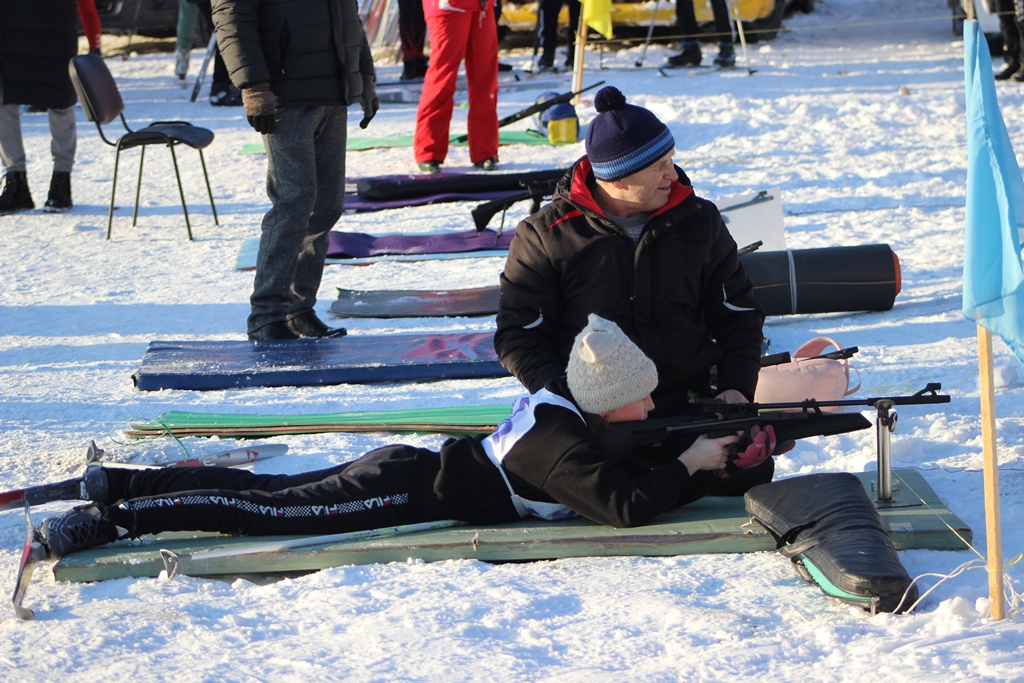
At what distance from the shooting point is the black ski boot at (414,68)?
46.4 ft

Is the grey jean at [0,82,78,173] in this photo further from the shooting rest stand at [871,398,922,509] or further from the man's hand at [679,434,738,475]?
the shooting rest stand at [871,398,922,509]

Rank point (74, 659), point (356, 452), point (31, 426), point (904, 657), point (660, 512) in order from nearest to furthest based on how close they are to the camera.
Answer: point (904, 657)
point (74, 659)
point (660, 512)
point (356, 452)
point (31, 426)

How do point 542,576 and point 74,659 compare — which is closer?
point 74,659

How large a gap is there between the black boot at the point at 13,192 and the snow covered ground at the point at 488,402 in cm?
18

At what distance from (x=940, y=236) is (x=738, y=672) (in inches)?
189

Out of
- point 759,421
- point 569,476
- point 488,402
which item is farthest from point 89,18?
point 759,421

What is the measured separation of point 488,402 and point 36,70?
16.2 ft

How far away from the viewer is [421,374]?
15.8 ft

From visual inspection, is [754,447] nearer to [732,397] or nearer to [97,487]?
[732,397]

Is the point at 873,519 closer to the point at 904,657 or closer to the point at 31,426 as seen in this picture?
the point at 904,657

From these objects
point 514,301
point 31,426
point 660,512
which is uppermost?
point 514,301

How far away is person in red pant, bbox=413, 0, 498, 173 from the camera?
837cm

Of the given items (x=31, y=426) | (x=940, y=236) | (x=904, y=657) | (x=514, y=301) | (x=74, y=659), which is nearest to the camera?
(x=904, y=657)

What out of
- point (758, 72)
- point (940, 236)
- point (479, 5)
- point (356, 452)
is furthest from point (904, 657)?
point (758, 72)
